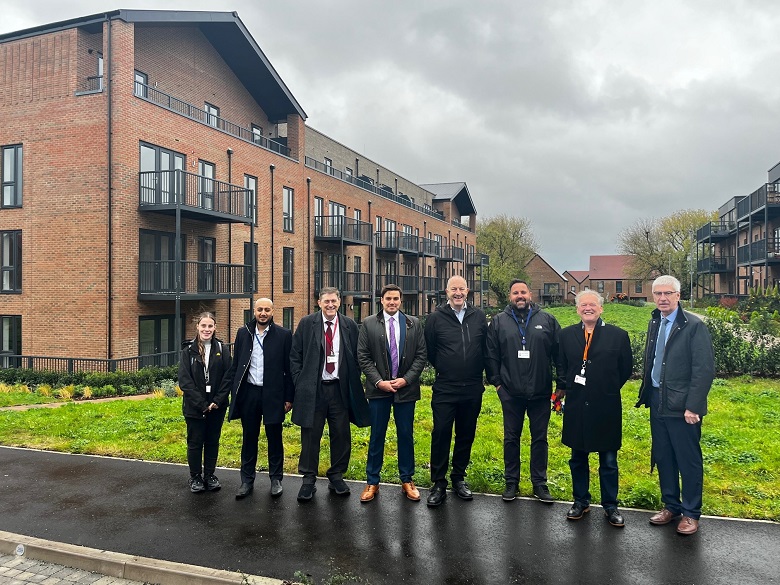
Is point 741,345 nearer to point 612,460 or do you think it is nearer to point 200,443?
point 612,460

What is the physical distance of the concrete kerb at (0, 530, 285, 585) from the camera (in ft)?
13.8

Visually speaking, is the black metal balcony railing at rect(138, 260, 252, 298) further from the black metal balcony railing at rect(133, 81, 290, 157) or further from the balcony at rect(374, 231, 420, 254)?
the balcony at rect(374, 231, 420, 254)

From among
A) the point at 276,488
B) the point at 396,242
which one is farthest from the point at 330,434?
the point at 396,242

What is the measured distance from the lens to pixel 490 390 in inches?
529

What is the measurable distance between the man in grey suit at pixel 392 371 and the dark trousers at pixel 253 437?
998mm

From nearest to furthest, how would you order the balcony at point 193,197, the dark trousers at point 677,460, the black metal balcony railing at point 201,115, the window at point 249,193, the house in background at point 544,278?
the dark trousers at point 677,460 → the balcony at point 193,197 → the black metal balcony railing at point 201,115 → the window at point 249,193 → the house in background at point 544,278

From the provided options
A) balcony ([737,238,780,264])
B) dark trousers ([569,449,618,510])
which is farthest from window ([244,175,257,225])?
balcony ([737,238,780,264])

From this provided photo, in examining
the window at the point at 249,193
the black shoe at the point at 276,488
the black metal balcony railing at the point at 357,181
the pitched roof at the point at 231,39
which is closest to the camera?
the black shoe at the point at 276,488

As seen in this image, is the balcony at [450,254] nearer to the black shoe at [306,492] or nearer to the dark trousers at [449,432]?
the dark trousers at [449,432]

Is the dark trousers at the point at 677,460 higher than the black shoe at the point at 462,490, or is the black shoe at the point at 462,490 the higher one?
the dark trousers at the point at 677,460

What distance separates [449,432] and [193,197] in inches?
618

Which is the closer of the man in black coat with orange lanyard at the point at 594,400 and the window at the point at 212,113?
the man in black coat with orange lanyard at the point at 594,400

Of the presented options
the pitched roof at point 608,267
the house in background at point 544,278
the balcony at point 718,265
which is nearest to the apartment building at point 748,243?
the balcony at point 718,265

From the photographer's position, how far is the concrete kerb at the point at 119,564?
4203mm
